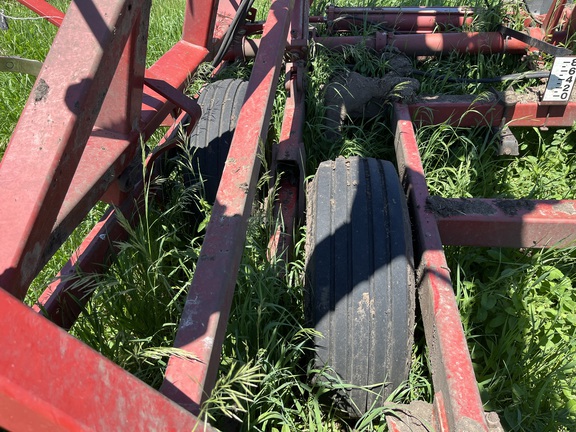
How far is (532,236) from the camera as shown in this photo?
189cm

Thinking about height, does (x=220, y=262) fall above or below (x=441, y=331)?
above

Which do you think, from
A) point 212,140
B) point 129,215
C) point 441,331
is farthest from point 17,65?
point 441,331

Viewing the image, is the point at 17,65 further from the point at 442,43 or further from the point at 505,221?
the point at 442,43

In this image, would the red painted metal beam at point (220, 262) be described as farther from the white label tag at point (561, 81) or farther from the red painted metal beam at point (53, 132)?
the white label tag at point (561, 81)

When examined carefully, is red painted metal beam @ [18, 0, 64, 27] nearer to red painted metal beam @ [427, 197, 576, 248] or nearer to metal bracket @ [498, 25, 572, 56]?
red painted metal beam @ [427, 197, 576, 248]

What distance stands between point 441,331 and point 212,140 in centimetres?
159

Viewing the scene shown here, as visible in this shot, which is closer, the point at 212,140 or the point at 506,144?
the point at 212,140

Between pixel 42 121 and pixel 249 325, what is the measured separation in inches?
41.3

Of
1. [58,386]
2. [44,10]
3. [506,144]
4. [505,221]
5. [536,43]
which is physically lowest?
[506,144]

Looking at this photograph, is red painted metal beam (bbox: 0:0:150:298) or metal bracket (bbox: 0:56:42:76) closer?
red painted metal beam (bbox: 0:0:150:298)

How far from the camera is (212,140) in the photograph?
8.61 feet

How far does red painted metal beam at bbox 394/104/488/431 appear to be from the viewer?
125 centimetres

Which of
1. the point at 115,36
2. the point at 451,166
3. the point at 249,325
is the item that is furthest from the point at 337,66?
the point at 115,36

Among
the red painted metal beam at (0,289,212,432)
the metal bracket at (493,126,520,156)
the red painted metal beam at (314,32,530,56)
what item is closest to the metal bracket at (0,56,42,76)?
the red painted metal beam at (0,289,212,432)
